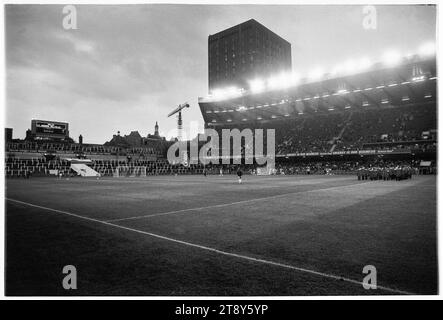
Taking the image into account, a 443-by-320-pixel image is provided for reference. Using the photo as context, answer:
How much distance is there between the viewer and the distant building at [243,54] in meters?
111

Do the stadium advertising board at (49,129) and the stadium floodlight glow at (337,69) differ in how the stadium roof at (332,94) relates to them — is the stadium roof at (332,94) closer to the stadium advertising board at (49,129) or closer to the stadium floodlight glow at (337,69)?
the stadium floodlight glow at (337,69)

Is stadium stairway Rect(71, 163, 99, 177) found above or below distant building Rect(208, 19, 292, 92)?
below

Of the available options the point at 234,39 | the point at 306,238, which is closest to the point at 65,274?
the point at 306,238

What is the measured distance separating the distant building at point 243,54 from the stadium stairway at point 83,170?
235 ft

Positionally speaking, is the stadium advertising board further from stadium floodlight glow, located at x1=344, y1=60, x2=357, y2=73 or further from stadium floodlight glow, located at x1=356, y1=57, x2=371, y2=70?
stadium floodlight glow, located at x1=356, y1=57, x2=371, y2=70

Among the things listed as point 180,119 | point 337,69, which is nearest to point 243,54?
point 180,119

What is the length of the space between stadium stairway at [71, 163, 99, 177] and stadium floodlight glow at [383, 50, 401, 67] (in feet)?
158

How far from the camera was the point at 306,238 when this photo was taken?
567cm

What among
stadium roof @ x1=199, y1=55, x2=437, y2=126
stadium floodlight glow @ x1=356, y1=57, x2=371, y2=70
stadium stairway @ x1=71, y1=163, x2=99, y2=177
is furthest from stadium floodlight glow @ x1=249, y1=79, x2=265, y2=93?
stadium stairway @ x1=71, y1=163, x2=99, y2=177

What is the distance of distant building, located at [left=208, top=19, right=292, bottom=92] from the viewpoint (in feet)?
363

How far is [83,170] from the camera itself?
47.8 m

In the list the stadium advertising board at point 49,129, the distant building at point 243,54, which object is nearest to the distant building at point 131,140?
the stadium advertising board at point 49,129

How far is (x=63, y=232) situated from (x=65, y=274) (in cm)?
287
